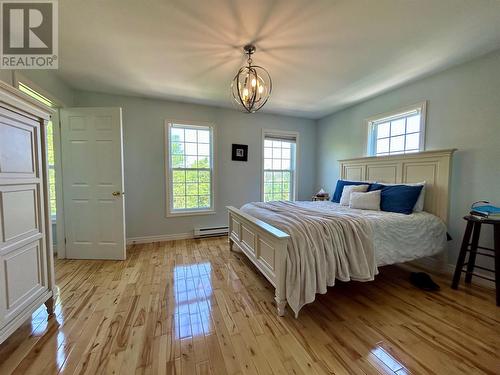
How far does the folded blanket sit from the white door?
2327 mm

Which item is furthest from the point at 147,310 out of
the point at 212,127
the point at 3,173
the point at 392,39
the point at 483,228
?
the point at 483,228

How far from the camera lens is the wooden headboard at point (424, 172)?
2.48m

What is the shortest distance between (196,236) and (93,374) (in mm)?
2660

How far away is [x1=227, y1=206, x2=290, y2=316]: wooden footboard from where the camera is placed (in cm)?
172

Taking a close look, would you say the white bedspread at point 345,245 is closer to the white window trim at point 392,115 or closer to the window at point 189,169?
the white window trim at point 392,115

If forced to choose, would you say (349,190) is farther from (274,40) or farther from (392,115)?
(274,40)

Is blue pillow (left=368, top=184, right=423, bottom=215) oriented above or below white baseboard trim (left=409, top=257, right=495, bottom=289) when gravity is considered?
above

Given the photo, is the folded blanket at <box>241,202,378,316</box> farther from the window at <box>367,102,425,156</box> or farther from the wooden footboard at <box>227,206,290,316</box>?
the window at <box>367,102,425,156</box>

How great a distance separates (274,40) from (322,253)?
81.2 inches

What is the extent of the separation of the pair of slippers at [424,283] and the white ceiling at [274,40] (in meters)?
2.44

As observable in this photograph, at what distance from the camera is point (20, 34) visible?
1811mm

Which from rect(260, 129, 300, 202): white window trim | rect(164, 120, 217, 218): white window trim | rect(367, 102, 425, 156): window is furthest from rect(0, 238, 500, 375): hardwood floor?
rect(260, 129, 300, 202): white window trim

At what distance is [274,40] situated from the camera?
6.52 ft

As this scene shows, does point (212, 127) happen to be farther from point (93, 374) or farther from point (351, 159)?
point (93, 374)
